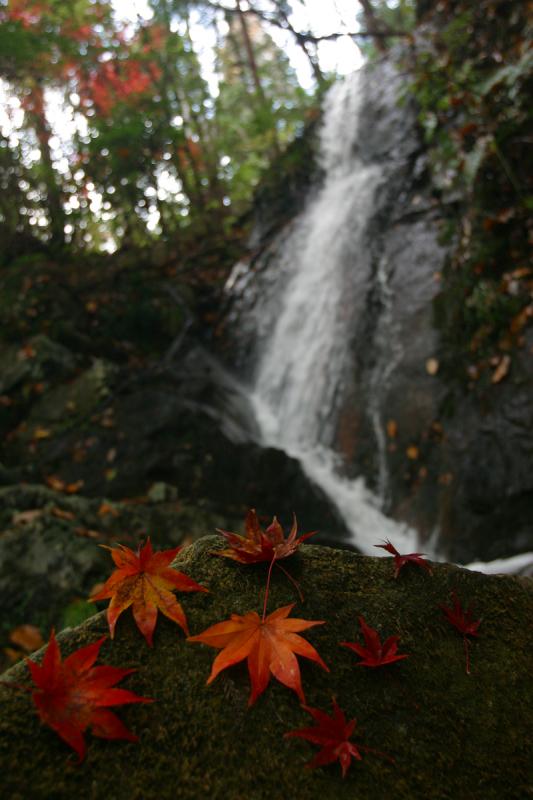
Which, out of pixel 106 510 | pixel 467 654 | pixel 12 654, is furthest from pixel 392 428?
pixel 467 654

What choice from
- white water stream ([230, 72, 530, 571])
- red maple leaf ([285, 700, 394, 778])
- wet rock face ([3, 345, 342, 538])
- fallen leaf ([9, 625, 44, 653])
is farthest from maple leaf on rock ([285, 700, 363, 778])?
wet rock face ([3, 345, 342, 538])

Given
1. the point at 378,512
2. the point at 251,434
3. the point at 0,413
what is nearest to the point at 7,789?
the point at 378,512

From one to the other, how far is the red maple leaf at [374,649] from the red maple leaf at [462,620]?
0.16 metres

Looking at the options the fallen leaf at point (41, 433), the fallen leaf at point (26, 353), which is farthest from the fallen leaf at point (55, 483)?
the fallen leaf at point (26, 353)

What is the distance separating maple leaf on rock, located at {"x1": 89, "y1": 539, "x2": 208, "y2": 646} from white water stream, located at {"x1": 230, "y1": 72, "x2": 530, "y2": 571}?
11.8 feet

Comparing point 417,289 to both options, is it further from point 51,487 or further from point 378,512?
point 51,487

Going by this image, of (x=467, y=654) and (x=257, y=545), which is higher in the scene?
(x=257, y=545)

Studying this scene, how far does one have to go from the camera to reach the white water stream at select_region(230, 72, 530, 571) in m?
5.12

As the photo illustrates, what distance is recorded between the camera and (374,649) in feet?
3.28

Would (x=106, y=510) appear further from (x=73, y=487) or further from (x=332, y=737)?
(x=332, y=737)

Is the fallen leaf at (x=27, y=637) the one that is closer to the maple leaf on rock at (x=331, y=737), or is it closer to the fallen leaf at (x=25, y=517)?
the fallen leaf at (x=25, y=517)

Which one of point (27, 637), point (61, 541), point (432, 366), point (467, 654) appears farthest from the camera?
point (432, 366)

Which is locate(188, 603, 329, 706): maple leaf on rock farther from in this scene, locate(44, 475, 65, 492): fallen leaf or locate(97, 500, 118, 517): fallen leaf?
locate(44, 475, 65, 492): fallen leaf

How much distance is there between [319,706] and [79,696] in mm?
426
